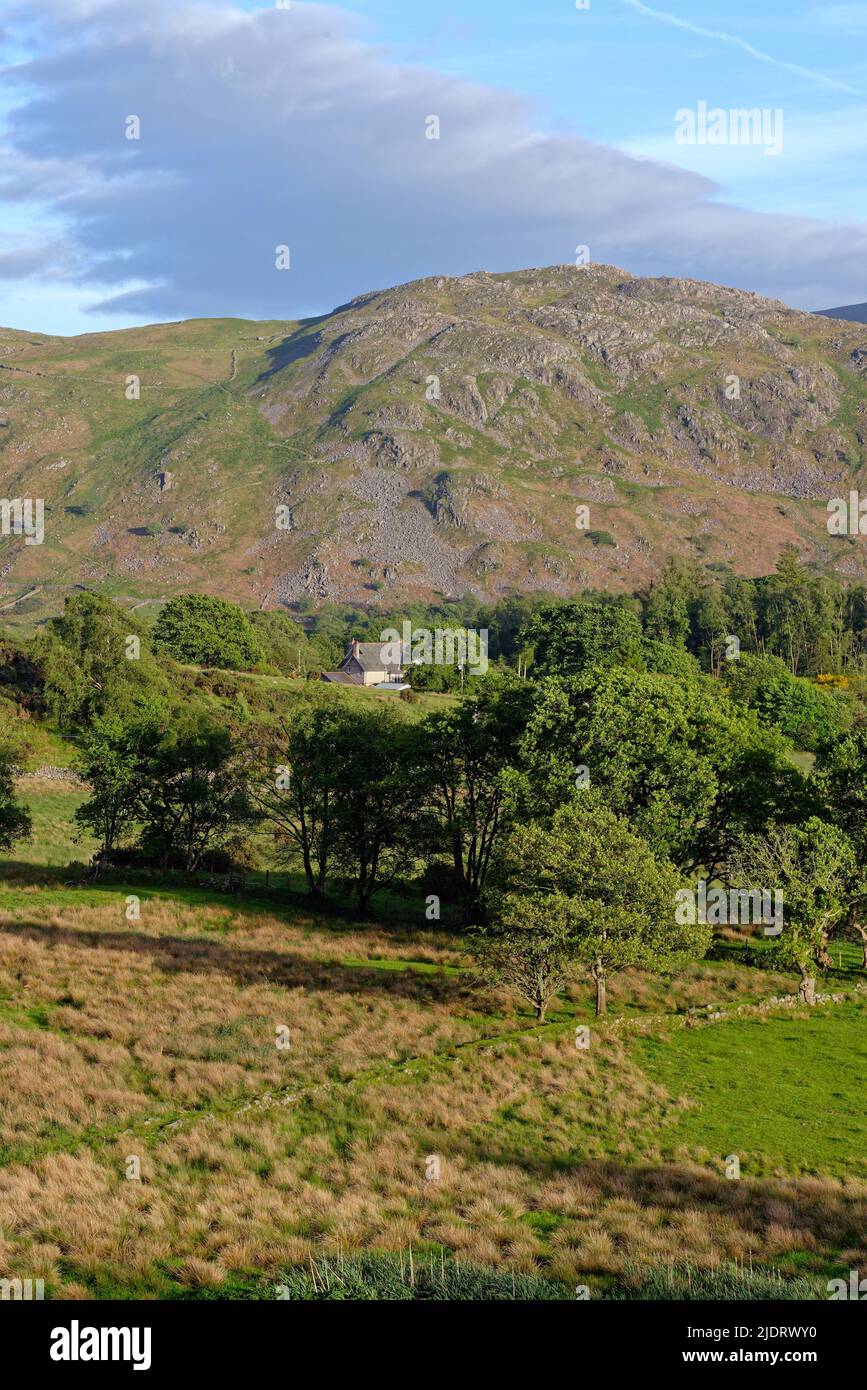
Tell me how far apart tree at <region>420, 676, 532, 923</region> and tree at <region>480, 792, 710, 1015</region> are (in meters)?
13.5

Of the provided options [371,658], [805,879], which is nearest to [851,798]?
[805,879]

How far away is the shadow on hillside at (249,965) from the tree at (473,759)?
11.9 m

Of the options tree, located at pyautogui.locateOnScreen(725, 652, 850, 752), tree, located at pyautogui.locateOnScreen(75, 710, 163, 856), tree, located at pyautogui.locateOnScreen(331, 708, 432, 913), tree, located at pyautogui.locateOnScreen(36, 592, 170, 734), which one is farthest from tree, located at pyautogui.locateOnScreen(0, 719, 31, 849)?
tree, located at pyautogui.locateOnScreen(725, 652, 850, 752)

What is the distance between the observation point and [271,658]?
16700cm

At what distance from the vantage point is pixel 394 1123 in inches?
1067

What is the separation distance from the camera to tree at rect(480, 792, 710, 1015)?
37.0 meters

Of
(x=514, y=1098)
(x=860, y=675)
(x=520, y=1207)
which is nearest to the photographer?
(x=520, y=1207)

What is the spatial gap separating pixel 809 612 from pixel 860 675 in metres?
25.8

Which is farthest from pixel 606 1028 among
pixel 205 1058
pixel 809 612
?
pixel 809 612

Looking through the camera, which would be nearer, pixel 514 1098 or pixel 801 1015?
pixel 514 1098

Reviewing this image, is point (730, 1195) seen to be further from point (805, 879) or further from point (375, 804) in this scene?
point (375, 804)

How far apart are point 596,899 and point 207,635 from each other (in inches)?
4563

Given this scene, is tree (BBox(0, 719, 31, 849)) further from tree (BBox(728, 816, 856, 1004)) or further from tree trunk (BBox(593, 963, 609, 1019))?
tree (BBox(728, 816, 856, 1004))
